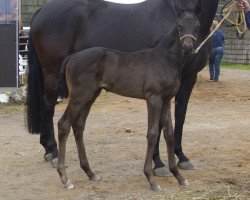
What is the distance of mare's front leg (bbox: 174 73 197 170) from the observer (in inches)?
244

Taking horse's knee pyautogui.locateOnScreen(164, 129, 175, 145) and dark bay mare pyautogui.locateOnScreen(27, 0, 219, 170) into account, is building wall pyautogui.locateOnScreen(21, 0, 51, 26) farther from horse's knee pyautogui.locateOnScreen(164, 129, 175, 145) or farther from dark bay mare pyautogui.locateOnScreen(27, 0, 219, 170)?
horse's knee pyautogui.locateOnScreen(164, 129, 175, 145)

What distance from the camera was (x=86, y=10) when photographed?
6586 millimetres

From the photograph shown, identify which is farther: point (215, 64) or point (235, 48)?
point (235, 48)

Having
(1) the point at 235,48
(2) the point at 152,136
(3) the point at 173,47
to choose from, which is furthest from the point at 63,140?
(1) the point at 235,48

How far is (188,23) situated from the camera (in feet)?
16.3

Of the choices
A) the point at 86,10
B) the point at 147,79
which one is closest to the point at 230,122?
the point at 86,10

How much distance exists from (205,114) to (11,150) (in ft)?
13.9

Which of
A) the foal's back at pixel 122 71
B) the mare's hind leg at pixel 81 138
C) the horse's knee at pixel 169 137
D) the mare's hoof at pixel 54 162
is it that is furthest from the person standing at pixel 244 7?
the mare's hoof at pixel 54 162

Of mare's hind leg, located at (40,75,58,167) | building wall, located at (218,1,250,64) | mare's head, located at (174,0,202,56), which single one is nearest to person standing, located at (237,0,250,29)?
mare's head, located at (174,0,202,56)

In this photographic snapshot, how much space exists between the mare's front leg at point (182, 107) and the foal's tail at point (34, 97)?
5.69ft

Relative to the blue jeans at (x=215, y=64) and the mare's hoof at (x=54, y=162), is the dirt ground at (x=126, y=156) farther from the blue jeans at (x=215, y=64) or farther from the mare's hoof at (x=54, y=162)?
the blue jeans at (x=215, y=64)

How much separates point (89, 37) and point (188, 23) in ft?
5.77

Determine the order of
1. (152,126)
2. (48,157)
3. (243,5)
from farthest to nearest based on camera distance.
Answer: (48,157)
(243,5)
(152,126)

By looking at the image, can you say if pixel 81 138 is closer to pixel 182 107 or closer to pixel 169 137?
pixel 169 137
